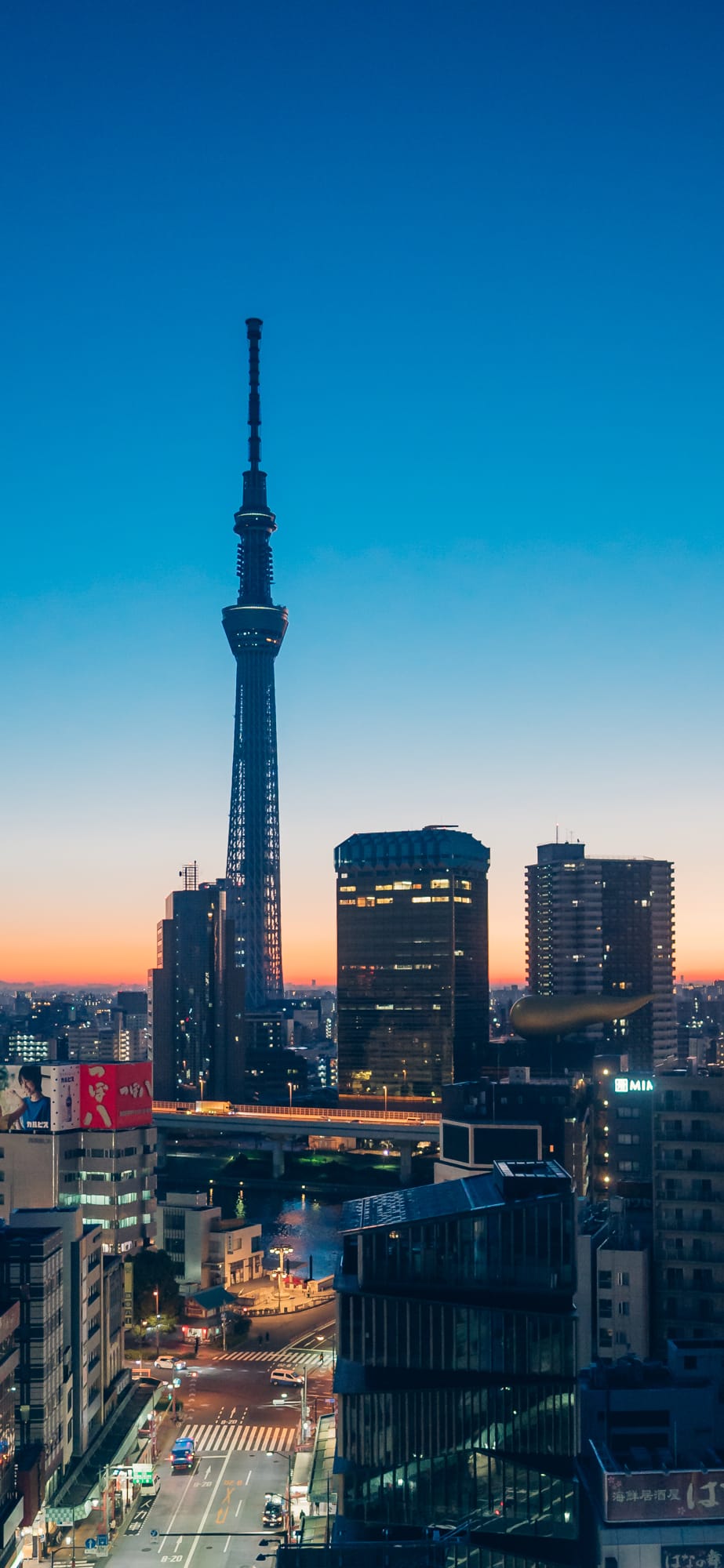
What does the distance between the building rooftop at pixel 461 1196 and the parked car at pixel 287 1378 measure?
88.8ft

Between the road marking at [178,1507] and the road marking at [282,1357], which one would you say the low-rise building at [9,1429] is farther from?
the road marking at [282,1357]

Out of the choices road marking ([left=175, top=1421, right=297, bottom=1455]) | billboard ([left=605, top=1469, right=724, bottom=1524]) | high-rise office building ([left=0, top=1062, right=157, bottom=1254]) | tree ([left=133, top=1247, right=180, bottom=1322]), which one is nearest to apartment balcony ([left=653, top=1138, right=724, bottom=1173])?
road marking ([left=175, top=1421, right=297, bottom=1455])

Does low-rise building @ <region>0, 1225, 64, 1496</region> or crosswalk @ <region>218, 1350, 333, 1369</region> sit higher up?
low-rise building @ <region>0, 1225, 64, 1496</region>

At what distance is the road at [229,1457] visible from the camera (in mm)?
61719

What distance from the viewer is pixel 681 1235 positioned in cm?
7925

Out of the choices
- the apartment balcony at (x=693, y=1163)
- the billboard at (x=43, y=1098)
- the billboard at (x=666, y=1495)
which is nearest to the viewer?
the billboard at (x=666, y=1495)

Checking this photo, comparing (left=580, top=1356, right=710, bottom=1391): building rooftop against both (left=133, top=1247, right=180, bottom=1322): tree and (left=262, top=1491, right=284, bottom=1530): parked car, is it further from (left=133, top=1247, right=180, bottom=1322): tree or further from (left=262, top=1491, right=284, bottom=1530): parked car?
(left=133, top=1247, right=180, bottom=1322): tree

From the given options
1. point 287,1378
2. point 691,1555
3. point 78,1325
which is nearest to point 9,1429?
point 78,1325

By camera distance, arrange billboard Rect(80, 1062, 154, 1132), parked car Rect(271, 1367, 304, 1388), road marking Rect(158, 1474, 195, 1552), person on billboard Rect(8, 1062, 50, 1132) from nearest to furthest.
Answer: road marking Rect(158, 1474, 195, 1552), parked car Rect(271, 1367, 304, 1388), person on billboard Rect(8, 1062, 50, 1132), billboard Rect(80, 1062, 154, 1132)

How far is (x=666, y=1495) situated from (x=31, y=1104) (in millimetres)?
67488

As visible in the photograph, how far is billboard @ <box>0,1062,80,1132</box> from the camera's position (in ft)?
357

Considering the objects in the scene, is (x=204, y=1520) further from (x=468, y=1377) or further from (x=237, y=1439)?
(x=468, y=1377)

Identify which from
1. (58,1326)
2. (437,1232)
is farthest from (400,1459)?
(58,1326)

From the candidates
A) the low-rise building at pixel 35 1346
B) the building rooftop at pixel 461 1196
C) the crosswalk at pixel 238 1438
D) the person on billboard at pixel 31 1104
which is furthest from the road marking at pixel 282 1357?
the building rooftop at pixel 461 1196
